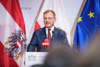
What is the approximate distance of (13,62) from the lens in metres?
3.13

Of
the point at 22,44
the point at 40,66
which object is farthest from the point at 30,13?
the point at 40,66

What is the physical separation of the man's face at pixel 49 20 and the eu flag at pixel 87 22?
2.19ft

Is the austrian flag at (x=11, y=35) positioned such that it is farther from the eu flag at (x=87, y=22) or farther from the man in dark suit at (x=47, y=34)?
the eu flag at (x=87, y=22)

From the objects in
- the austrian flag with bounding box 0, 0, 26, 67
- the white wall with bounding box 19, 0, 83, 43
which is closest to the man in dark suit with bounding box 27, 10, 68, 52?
the white wall with bounding box 19, 0, 83, 43

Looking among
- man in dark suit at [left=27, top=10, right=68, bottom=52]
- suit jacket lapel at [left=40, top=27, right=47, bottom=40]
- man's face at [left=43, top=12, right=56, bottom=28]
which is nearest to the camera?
man in dark suit at [left=27, top=10, right=68, bottom=52]

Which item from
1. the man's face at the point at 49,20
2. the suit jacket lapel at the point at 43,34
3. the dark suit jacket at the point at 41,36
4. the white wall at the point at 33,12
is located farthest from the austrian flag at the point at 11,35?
the man's face at the point at 49,20

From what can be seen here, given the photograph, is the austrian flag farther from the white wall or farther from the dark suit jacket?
the dark suit jacket

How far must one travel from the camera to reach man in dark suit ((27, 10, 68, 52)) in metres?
2.97

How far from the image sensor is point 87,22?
3.22m

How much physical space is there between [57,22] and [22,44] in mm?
1102

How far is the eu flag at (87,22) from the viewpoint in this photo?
317 cm

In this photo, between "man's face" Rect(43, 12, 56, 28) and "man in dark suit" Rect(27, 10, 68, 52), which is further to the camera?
"man's face" Rect(43, 12, 56, 28)

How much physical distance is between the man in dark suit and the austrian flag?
1.38ft

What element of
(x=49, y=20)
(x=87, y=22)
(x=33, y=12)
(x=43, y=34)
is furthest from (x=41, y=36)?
(x=87, y=22)
